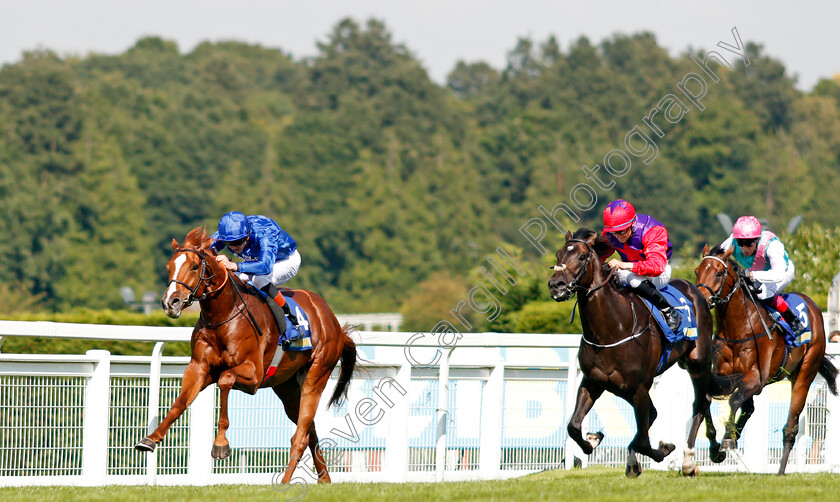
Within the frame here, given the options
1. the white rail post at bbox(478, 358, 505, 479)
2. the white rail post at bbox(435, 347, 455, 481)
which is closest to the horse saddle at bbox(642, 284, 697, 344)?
the white rail post at bbox(478, 358, 505, 479)

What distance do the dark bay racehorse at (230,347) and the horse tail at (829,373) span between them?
144 inches

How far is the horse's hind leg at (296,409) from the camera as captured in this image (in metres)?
7.54

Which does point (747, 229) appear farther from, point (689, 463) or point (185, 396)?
point (185, 396)

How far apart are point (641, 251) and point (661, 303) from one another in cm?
35

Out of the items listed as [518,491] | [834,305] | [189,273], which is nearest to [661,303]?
[518,491]

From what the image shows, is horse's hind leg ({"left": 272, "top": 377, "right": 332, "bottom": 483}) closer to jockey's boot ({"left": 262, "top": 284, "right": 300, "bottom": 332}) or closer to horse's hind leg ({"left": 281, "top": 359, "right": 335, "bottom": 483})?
horse's hind leg ({"left": 281, "top": 359, "right": 335, "bottom": 483})

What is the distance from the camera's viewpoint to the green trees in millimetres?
46562

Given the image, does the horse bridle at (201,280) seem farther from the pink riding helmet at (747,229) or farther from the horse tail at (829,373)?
the horse tail at (829,373)

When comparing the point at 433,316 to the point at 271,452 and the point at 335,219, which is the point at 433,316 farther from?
the point at 271,452

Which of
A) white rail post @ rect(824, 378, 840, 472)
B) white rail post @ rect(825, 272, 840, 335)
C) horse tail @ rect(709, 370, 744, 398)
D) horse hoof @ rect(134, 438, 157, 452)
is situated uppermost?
white rail post @ rect(825, 272, 840, 335)

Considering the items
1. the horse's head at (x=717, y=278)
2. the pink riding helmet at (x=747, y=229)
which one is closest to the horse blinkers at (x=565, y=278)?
the horse's head at (x=717, y=278)

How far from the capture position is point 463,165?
5434cm

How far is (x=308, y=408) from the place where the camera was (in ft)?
24.1

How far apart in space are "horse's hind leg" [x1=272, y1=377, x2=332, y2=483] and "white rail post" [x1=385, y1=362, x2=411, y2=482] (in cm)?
51
